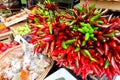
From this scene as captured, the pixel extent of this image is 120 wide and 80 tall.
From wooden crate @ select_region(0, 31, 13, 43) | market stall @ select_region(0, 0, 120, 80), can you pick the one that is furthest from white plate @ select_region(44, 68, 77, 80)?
wooden crate @ select_region(0, 31, 13, 43)

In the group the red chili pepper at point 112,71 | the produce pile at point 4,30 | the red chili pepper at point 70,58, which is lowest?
the produce pile at point 4,30

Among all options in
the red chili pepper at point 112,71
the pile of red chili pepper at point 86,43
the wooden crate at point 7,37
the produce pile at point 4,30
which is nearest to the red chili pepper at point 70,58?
the pile of red chili pepper at point 86,43

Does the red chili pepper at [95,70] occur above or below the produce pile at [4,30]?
above

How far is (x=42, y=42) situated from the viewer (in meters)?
1.42

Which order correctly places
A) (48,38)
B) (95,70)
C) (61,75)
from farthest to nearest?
(61,75) → (48,38) → (95,70)

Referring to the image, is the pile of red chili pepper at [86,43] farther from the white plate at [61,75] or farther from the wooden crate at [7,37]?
the wooden crate at [7,37]

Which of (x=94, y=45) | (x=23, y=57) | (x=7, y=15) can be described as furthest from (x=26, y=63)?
(x=7, y=15)

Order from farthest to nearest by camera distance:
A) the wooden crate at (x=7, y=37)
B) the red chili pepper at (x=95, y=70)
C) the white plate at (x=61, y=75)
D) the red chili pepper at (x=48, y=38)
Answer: the wooden crate at (x=7, y=37)
the white plate at (x=61, y=75)
the red chili pepper at (x=48, y=38)
the red chili pepper at (x=95, y=70)

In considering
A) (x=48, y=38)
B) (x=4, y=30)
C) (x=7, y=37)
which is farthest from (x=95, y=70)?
(x=4, y=30)

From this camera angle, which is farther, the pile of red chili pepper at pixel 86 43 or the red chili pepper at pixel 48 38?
the red chili pepper at pixel 48 38

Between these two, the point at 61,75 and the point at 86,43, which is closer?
the point at 86,43

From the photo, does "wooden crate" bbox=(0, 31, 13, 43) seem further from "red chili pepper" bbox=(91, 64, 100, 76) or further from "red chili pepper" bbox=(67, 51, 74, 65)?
"red chili pepper" bbox=(91, 64, 100, 76)

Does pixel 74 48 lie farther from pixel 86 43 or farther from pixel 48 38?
pixel 48 38

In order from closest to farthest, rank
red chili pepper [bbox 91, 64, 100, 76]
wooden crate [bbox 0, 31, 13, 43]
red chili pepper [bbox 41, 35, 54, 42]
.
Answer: red chili pepper [bbox 91, 64, 100, 76]
red chili pepper [bbox 41, 35, 54, 42]
wooden crate [bbox 0, 31, 13, 43]
